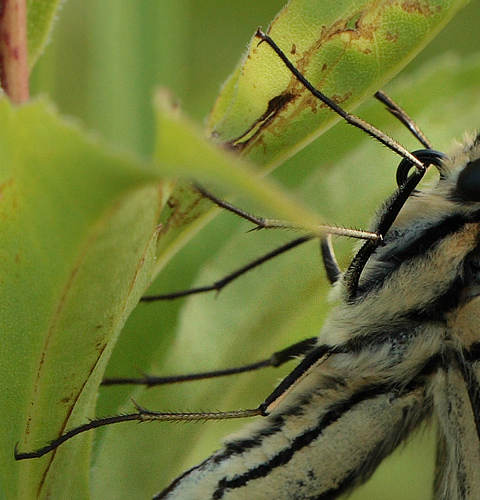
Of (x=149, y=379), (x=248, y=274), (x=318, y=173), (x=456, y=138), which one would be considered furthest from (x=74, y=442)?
(x=456, y=138)

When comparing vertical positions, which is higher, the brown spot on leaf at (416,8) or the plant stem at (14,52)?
the brown spot on leaf at (416,8)

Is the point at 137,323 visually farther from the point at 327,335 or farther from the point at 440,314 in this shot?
the point at 440,314

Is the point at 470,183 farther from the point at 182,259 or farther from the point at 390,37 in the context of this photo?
the point at 182,259

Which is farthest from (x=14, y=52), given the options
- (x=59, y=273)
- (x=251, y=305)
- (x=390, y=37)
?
(x=251, y=305)

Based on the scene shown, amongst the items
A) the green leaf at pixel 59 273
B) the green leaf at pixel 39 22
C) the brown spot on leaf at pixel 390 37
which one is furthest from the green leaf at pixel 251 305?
the green leaf at pixel 39 22

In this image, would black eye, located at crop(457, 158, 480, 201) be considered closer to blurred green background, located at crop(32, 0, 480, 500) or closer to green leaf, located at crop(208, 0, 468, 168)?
blurred green background, located at crop(32, 0, 480, 500)

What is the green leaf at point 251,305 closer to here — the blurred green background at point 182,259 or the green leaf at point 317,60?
the blurred green background at point 182,259
